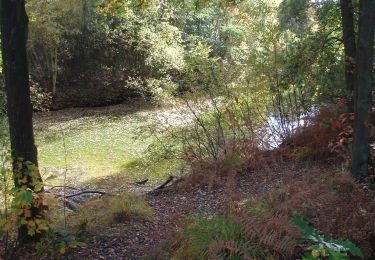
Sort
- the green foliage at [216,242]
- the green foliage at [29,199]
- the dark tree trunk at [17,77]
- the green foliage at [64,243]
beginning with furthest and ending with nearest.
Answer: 1. the green foliage at [64,243]
2. the dark tree trunk at [17,77]
3. the green foliage at [29,199]
4. the green foliage at [216,242]

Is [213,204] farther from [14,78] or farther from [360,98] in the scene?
[14,78]

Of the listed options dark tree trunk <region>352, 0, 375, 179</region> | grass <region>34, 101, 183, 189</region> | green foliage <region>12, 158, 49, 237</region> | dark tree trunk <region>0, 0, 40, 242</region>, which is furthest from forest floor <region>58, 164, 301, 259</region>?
grass <region>34, 101, 183, 189</region>

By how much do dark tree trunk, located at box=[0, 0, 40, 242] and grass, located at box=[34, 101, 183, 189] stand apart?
5.53 meters

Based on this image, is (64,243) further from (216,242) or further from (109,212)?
(216,242)

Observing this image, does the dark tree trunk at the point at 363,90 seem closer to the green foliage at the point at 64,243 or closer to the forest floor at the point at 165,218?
the forest floor at the point at 165,218

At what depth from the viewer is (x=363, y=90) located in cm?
492

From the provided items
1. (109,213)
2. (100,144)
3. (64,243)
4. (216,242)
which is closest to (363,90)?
(216,242)

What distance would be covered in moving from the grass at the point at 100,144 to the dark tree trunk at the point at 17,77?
18.2 ft

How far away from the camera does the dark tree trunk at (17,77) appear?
13.6 feet

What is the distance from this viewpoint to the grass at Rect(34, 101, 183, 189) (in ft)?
43.1

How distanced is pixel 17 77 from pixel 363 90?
372cm

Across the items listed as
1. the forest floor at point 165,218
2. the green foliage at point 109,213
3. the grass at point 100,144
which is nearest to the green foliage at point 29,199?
the forest floor at point 165,218

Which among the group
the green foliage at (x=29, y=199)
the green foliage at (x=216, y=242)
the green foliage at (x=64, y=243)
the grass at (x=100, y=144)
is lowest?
the grass at (x=100, y=144)

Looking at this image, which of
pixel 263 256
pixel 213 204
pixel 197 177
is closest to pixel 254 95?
pixel 197 177
